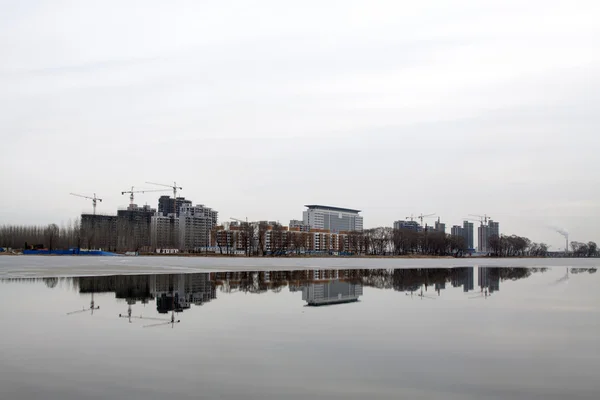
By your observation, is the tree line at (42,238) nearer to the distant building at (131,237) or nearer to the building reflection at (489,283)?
the distant building at (131,237)

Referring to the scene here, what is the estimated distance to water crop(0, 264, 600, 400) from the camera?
21.0 ft

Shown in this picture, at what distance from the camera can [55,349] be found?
8.40 meters

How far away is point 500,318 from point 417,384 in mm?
6656

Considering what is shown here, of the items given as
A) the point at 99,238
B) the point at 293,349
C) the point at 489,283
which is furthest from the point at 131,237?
the point at 293,349

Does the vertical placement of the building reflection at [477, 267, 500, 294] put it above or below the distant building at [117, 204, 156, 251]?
below

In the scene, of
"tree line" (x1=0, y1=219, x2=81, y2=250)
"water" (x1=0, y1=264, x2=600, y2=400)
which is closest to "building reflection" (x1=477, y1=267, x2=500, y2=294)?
"water" (x1=0, y1=264, x2=600, y2=400)

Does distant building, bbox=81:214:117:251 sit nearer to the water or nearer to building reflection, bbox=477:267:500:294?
building reflection, bbox=477:267:500:294

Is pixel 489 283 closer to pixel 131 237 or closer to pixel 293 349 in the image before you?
pixel 293 349

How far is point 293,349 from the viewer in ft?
28.5

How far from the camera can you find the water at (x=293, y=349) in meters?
6.39

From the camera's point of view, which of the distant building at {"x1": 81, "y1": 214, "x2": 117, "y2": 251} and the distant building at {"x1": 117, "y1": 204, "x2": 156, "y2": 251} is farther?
the distant building at {"x1": 117, "y1": 204, "x2": 156, "y2": 251}

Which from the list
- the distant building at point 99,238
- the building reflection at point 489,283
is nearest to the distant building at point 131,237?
the distant building at point 99,238

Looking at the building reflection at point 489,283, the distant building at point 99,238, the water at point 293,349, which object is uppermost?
the distant building at point 99,238

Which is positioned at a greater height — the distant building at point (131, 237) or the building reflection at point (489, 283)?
the distant building at point (131, 237)
